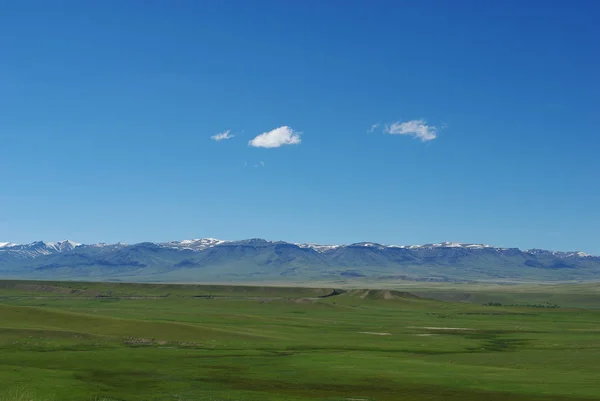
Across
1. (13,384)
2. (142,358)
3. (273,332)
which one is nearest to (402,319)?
(273,332)

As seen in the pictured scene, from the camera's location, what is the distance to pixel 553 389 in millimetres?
58688

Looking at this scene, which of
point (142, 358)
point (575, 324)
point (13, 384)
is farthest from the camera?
point (575, 324)

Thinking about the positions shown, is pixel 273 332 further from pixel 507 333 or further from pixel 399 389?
pixel 399 389

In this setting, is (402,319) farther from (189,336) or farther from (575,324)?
(189,336)

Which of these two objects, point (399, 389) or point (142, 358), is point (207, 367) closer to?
point (142, 358)

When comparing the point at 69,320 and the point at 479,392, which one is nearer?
the point at 479,392

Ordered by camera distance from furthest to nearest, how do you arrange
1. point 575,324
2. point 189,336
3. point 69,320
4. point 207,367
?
point 575,324
point 69,320
point 189,336
point 207,367

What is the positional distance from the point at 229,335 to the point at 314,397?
52093mm

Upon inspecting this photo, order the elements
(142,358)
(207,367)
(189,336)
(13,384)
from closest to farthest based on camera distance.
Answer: (13,384)
(207,367)
(142,358)
(189,336)

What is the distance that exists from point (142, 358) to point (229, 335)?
1137 inches

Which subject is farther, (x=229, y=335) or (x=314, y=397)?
(x=229, y=335)

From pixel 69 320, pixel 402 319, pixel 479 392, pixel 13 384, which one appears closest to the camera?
pixel 13 384

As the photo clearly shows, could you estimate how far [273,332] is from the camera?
11812cm

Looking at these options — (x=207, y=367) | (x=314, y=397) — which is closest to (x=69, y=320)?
(x=207, y=367)
